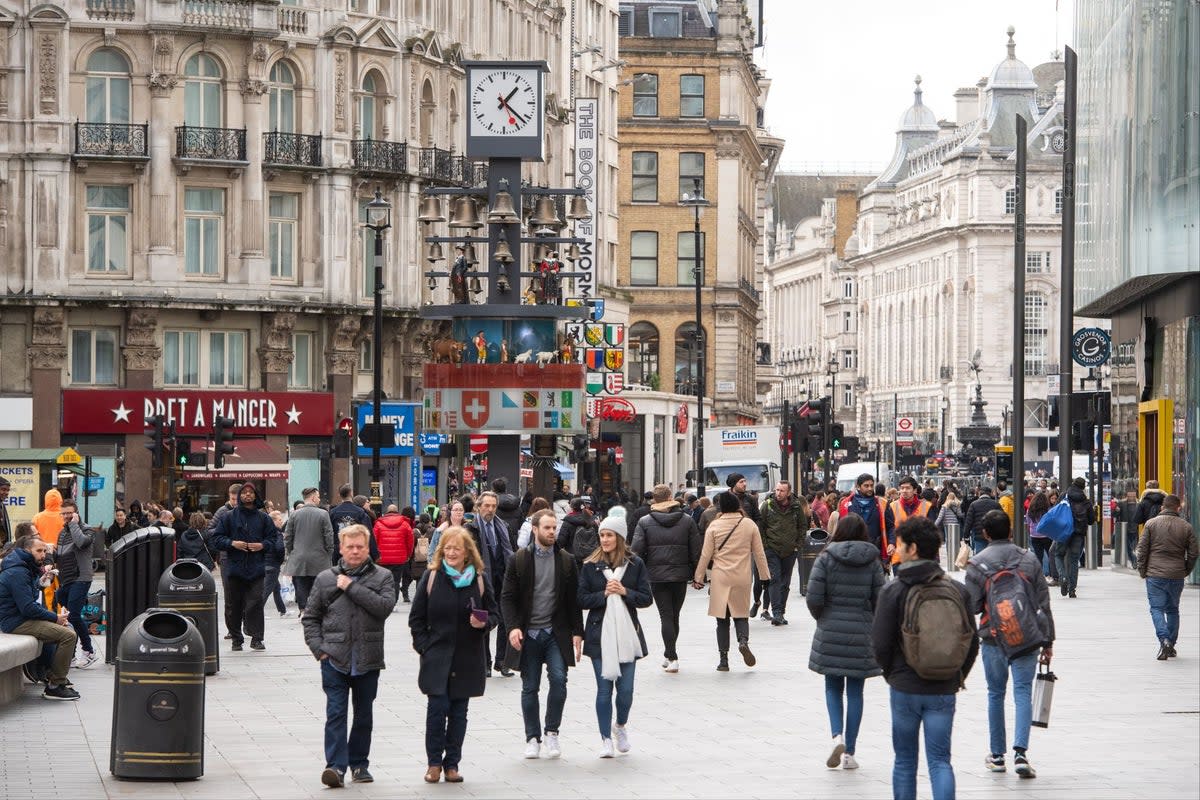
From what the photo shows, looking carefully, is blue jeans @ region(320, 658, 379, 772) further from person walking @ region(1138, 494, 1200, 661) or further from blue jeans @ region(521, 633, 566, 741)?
person walking @ region(1138, 494, 1200, 661)

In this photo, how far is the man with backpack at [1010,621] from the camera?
14547mm

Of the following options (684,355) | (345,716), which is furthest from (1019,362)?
(684,355)

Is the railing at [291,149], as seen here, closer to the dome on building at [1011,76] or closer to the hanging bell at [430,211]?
the hanging bell at [430,211]

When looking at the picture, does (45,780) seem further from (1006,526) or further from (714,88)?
(714,88)

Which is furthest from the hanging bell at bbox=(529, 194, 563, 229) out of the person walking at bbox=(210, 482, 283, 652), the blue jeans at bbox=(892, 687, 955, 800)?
the blue jeans at bbox=(892, 687, 955, 800)

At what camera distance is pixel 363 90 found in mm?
53094

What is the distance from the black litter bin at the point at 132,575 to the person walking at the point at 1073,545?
13.9 metres

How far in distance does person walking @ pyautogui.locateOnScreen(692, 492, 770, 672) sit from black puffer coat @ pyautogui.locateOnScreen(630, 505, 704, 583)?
0.54 meters

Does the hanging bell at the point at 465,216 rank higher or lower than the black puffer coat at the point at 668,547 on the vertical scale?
higher

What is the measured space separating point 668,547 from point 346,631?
27.5 ft

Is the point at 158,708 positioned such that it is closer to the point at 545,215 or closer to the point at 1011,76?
the point at 545,215

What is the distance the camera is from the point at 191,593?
813 inches

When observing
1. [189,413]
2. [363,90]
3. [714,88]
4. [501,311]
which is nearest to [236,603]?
[501,311]

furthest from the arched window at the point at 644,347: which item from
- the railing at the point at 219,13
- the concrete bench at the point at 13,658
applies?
the concrete bench at the point at 13,658
